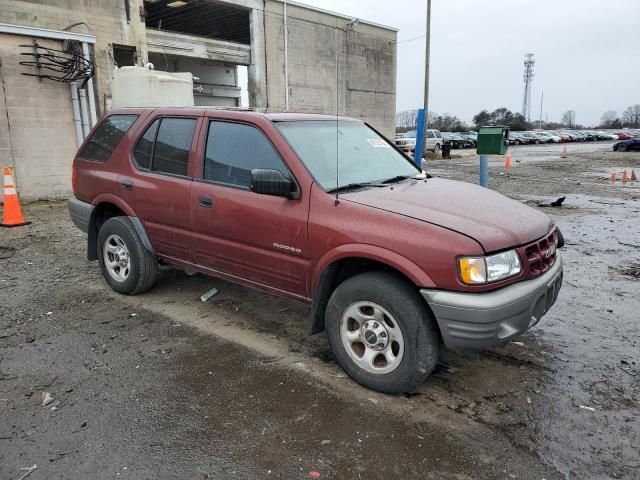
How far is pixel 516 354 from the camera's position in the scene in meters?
3.79

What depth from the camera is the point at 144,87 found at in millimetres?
11992

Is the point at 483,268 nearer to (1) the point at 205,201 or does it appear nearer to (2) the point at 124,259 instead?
(1) the point at 205,201

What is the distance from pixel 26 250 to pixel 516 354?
654 centimetres

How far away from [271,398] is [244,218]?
1.35m

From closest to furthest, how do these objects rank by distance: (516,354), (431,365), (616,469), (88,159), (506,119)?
1. (616,469)
2. (431,365)
3. (516,354)
4. (88,159)
5. (506,119)

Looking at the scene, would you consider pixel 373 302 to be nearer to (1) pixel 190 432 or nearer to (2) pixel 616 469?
(1) pixel 190 432

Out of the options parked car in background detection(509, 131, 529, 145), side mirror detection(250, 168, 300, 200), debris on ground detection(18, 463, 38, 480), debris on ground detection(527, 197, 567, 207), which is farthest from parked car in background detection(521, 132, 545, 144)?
debris on ground detection(18, 463, 38, 480)

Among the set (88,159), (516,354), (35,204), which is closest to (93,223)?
(88,159)

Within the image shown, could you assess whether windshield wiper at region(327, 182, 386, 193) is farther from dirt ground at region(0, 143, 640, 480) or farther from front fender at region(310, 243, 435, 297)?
dirt ground at region(0, 143, 640, 480)

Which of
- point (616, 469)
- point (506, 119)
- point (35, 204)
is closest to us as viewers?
point (616, 469)

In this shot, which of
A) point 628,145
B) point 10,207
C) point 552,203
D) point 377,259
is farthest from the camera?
point 628,145

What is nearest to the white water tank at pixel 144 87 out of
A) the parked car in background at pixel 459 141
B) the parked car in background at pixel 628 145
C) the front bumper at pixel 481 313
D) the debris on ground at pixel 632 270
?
the debris on ground at pixel 632 270

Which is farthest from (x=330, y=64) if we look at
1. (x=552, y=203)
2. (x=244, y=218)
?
(x=244, y=218)

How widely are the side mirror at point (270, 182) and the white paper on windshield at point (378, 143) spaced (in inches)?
47.1
